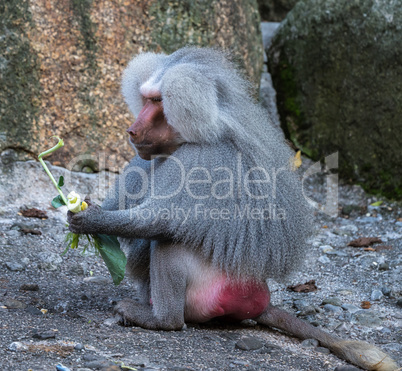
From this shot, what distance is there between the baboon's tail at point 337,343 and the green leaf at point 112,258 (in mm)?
724

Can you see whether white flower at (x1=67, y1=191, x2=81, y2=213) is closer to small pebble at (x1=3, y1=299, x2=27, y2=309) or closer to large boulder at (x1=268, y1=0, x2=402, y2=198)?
small pebble at (x1=3, y1=299, x2=27, y2=309)

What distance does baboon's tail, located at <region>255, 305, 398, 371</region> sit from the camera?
8.95ft

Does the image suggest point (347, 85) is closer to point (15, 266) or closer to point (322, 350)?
point (322, 350)

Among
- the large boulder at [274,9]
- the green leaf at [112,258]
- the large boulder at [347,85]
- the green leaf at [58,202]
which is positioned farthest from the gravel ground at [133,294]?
the large boulder at [274,9]

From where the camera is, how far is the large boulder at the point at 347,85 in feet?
16.7

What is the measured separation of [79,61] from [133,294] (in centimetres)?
196

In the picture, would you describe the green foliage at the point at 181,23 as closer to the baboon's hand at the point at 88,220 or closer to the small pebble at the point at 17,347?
the baboon's hand at the point at 88,220

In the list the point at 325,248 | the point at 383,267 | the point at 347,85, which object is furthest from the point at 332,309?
the point at 347,85

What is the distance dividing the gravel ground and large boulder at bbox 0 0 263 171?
205 mm

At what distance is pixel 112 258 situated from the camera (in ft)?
9.57

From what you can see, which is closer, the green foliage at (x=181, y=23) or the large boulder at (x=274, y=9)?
the green foliage at (x=181, y=23)

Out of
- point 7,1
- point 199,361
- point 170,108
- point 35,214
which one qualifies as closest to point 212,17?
point 7,1

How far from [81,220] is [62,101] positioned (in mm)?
2069

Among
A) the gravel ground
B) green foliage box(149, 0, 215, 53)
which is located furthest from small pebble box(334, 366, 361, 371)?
green foliage box(149, 0, 215, 53)
